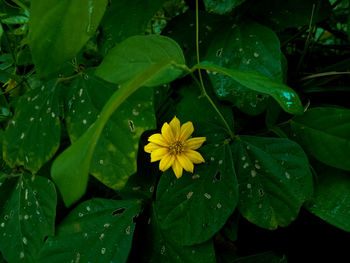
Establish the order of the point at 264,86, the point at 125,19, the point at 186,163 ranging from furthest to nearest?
the point at 125,19, the point at 186,163, the point at 264,86

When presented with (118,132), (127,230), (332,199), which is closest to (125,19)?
(118,132)

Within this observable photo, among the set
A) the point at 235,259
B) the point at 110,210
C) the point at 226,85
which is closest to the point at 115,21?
the point at 226,85

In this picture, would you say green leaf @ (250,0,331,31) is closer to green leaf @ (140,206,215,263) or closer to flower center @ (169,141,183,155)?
flower center @ (169,141,183,155)

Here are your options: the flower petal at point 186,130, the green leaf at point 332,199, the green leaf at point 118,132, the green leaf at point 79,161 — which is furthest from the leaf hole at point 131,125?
the green leaf at point 332,199

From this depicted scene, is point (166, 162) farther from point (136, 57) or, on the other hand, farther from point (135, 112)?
point (136, 57)

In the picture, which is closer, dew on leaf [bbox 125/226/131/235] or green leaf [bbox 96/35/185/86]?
green leaf [bbox 96/35/185/86]

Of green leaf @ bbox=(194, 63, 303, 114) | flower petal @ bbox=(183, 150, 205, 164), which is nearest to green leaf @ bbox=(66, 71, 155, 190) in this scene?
flower petal @ bbox=(183, 150, 205, 164)

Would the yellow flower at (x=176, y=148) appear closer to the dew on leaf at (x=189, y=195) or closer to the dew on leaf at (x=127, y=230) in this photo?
the dew on leaf at (x=189, y=195)
